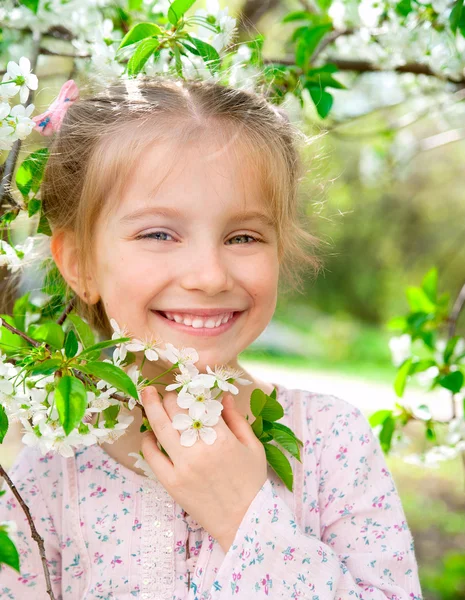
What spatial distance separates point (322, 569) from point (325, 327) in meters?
10.6

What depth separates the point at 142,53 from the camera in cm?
144

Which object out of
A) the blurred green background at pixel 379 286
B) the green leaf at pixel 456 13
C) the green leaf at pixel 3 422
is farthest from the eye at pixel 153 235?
the blurred green background at pixel 379 286

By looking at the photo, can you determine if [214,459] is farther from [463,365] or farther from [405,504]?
[405,504]

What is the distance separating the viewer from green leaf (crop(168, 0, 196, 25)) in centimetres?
143

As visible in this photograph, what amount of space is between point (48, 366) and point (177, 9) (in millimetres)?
766

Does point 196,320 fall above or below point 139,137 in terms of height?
below

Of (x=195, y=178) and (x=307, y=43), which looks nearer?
(x=195, y=178)

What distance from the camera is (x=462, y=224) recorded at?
1295 centimetres

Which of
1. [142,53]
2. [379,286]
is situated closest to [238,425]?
[142,53]

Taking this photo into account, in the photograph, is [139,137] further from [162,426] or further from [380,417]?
[380,417]

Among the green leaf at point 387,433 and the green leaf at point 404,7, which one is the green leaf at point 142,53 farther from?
the green leaf at point 387,433

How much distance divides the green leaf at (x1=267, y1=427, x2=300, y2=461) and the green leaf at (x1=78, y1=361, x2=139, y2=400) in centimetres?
39

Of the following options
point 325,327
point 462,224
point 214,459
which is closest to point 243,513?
point 214,459

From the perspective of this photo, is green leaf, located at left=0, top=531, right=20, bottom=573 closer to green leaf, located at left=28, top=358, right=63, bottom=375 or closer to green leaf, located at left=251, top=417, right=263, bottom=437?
green leaf, located at left=28, top=358, right=63, bottom=375
